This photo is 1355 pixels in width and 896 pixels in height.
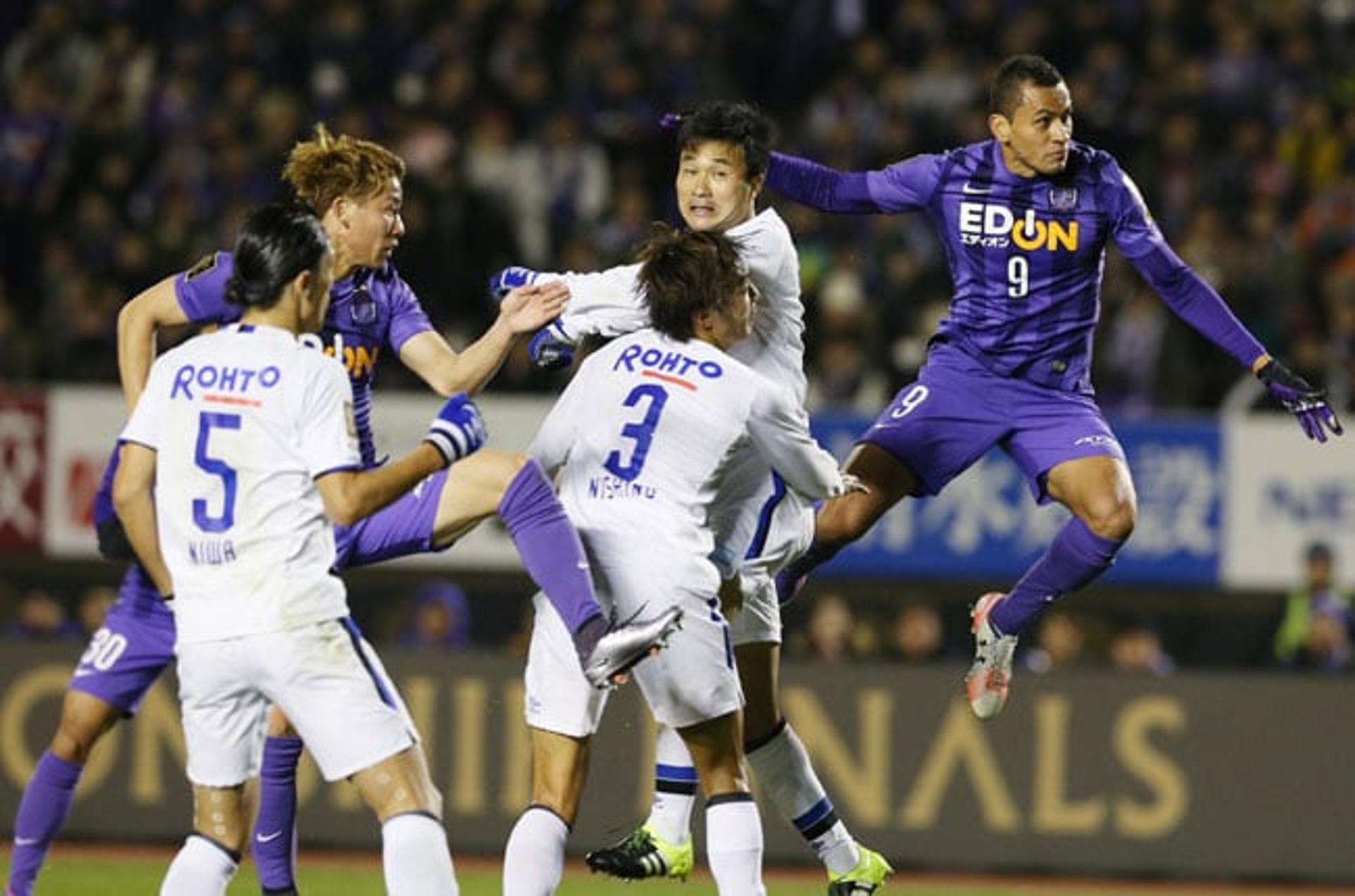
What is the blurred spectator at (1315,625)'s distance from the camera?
13.5 meters

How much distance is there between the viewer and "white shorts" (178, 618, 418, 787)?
6.64 meters

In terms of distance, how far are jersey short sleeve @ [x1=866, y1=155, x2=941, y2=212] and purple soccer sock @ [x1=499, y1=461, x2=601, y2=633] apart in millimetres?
2035

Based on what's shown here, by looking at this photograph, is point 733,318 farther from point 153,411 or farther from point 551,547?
point 153,411

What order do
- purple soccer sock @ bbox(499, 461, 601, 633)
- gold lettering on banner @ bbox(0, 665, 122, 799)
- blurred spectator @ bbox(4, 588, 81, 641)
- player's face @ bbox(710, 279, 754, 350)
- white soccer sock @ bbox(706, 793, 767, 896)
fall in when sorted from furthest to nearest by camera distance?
blurred spectator @ bbox(4, 588, 81, 641) < gold lettering on banner @ bbox(0, 665, 122, 799) < white soccer sock @ bbox(706, 793, 767, 896) < player's face @ bbox(710, 279, 754, 350) < purple soccer sock @ bbox(499, 461, 601, 633)

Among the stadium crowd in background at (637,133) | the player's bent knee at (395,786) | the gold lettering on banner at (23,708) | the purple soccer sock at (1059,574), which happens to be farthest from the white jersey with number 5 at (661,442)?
the stadium crowd in background at (637,133)

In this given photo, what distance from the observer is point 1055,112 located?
8617mm

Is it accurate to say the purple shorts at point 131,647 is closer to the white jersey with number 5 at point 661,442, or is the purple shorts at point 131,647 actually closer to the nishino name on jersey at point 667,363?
the white jersey with number 5 at point 661,442

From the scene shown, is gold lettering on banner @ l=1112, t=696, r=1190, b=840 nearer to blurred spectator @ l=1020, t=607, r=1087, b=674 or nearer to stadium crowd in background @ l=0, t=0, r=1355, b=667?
blurred spectator @ l=1020, t=607, r=1087, b=674

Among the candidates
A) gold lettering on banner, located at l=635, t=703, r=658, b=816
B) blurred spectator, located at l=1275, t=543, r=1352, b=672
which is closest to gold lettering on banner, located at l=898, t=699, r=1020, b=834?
gold lettering on banner, located at l=635, t=703, r=658, b=816

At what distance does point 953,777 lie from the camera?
13375 mm

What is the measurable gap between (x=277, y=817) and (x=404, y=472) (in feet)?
6.97

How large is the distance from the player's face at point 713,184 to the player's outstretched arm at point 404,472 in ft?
4.45

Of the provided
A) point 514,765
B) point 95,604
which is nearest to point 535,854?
point 514,765

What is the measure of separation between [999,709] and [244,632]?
10.9 feet
